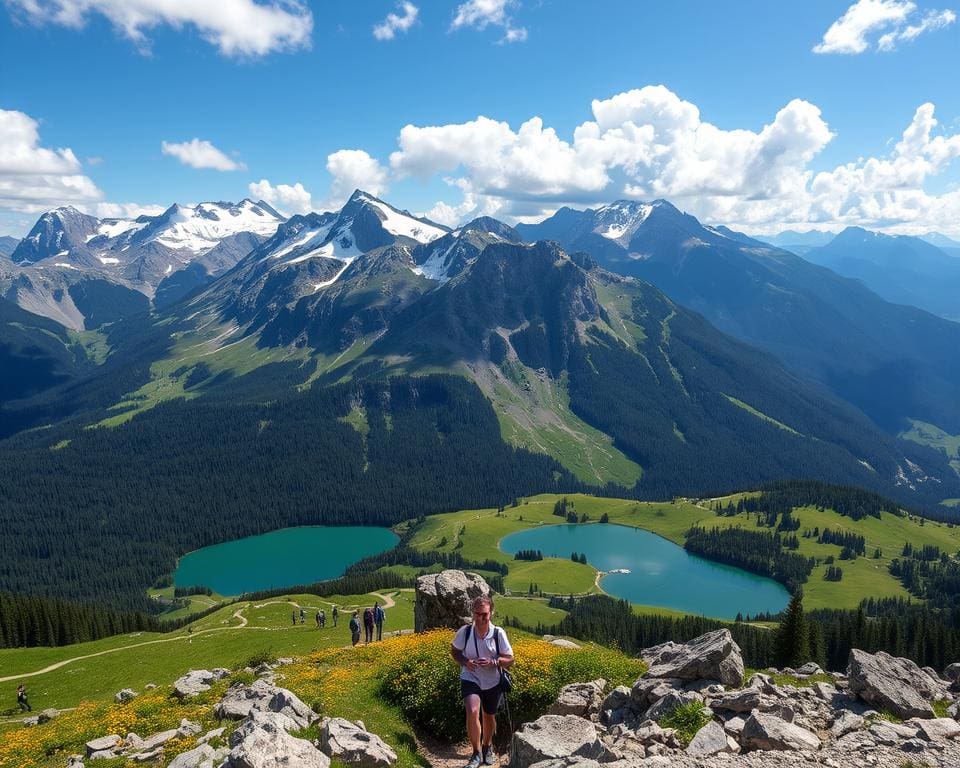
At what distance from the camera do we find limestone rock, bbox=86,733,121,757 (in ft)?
77.3

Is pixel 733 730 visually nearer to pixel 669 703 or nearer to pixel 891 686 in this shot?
pixel 669 703

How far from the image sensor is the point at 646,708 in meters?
23.3

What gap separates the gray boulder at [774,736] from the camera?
1792 cm

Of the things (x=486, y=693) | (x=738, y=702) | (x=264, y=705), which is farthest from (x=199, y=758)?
(x=738, y=702)

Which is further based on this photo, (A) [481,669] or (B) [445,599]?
(B) [445,599]

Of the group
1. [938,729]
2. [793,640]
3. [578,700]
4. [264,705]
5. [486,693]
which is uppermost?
[486,693]

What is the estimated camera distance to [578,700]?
2400cm

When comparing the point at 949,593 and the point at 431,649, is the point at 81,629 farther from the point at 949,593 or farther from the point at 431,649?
the point at 949,593

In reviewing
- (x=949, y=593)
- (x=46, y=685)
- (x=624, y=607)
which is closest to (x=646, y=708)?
(x=46, y=685)

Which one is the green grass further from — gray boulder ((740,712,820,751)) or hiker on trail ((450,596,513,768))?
gray boulder ((740,712,820,751))

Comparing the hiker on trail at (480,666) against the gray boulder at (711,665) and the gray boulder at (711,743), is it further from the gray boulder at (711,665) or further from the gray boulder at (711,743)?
the gray boulder at (711,665)

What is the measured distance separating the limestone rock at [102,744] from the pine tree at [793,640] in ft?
192

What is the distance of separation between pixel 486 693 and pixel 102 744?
17.4 meters

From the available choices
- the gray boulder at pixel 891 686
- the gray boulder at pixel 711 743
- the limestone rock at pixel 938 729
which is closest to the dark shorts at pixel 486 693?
the gray boulder at pixel 711 743
